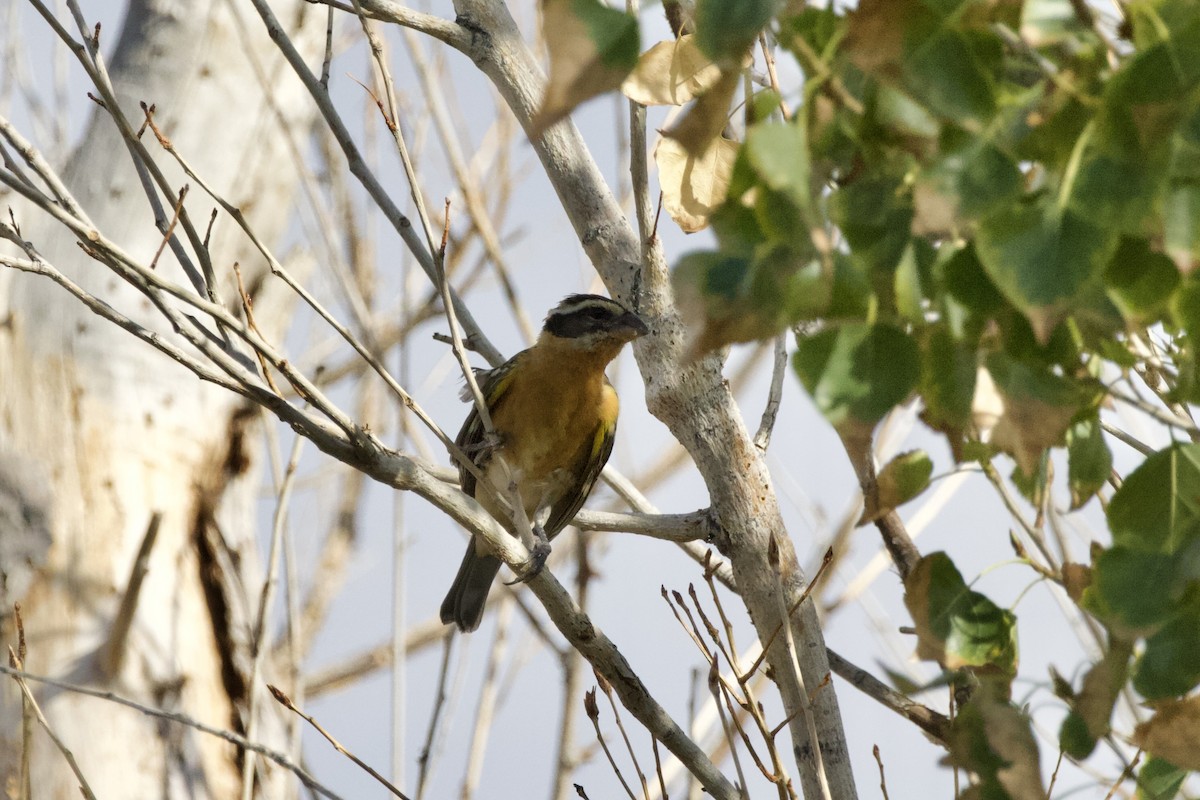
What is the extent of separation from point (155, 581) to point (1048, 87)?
540 cm

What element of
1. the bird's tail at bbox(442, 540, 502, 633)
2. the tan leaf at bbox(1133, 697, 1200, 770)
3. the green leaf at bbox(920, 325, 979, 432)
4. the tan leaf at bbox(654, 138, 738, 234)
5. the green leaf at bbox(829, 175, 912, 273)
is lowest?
the tan leaf at bbox(1133, 697, 1200, 770)

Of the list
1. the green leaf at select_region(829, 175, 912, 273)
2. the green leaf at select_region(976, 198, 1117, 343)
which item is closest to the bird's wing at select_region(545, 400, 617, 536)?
the green leaf at select_region(829, 175, 912, 273)

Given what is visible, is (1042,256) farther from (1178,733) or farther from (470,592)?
(470,592)

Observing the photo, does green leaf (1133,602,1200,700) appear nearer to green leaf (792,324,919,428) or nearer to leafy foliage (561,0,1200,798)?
leafy foliage (561,0,1200,798)

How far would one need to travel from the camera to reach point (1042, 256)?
1195mm

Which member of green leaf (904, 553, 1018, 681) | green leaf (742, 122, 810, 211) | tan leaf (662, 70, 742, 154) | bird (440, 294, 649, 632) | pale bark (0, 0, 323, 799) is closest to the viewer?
green leaf (742, 122, 810, 211)

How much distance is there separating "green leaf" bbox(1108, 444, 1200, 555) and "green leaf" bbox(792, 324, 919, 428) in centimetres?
42

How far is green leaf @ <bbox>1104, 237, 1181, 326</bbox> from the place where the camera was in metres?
1.31

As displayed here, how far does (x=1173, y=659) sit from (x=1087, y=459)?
0.30 m

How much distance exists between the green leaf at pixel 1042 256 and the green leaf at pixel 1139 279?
0.08m

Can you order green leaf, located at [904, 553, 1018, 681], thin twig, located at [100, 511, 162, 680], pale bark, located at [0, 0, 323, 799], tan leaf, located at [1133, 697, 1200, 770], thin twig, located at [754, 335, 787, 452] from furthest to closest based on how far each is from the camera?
pale bark, located at [0, 0, 323, 799], thin twig, located at [100, 511, 162, 680], thin twig, located at [754, 335, 787, 452], green leaf, located at [904, 553, 1018, 681], tan leaf, located at [1133, 697, 1200, 770]

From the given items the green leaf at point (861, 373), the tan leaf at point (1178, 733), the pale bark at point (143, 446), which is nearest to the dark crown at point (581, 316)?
the pale bark at point (143, 446)

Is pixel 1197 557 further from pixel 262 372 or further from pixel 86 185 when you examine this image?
pixel 86 185

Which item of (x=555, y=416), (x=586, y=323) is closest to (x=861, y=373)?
(x=586, y=323)
